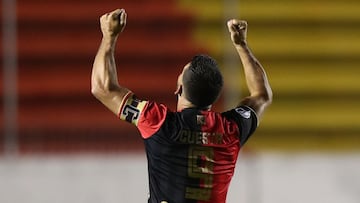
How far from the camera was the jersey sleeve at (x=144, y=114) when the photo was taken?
2.84m

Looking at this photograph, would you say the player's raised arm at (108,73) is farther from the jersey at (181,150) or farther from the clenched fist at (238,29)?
the clenched fist at (238,29)

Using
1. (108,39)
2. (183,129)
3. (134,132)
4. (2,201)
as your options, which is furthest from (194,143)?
(134,132)

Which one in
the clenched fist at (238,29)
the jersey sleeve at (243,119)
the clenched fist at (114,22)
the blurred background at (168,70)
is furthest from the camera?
the blurred background at (168,70)

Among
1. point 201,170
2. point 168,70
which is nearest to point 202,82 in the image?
point 201,170

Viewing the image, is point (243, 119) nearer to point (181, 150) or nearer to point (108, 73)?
point (181, 150)

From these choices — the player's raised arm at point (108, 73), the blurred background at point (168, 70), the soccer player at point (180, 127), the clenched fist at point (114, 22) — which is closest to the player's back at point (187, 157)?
the soccer player at point (180, 127)

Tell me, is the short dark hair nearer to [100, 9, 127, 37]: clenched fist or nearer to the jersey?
the jersey

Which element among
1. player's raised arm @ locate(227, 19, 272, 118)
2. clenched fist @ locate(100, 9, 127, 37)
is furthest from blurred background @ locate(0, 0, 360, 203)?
clenched fist @ locate(100, 9, 127, 37)

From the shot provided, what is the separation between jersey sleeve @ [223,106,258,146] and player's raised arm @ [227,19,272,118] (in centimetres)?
8

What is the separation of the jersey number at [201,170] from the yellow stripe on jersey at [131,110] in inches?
7.1

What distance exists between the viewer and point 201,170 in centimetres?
288

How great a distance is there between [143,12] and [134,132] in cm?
123

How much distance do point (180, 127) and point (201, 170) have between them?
0.46 feet

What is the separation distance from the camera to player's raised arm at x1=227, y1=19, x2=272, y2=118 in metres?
3.17
